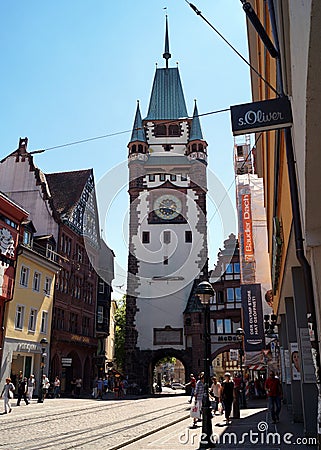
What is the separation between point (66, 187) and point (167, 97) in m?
20.0

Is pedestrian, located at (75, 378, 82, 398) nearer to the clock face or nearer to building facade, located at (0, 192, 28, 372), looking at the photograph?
building facade, located at (0, 192, 28, 372)

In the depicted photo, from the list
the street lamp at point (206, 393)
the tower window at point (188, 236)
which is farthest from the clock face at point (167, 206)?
the street lamp at point (206, 393)

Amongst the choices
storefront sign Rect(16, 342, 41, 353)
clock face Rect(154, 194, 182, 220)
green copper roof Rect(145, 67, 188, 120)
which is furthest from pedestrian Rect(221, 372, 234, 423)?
green copper roof Rect(145, 67, 188, 120)

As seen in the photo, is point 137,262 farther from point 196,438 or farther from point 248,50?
point 196,438

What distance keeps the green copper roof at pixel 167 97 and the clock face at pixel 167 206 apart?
10614 mm

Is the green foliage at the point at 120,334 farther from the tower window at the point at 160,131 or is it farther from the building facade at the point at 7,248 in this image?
the building facade at the point at 7,248

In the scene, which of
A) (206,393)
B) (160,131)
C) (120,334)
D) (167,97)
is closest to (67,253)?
(160,131)

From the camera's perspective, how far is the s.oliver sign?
5.67 m

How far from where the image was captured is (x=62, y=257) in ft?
137

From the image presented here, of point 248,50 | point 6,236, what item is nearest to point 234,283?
point 6,236

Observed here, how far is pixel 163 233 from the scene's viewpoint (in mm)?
54312

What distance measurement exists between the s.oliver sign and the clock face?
161 ft

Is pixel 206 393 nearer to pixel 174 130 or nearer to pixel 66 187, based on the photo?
pixel 66 187

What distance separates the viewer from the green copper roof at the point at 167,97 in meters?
61.1
